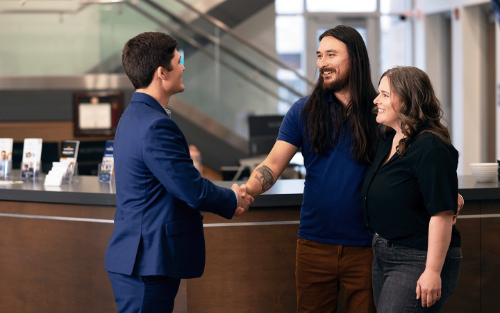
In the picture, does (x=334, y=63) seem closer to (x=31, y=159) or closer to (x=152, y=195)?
(x=152, y=195)

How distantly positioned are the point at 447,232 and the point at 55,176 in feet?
7.30

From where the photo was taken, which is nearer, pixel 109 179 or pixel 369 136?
pixel 369 136

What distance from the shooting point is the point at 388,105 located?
5.91 ft

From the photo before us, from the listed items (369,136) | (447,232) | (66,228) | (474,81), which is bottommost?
(66,228)

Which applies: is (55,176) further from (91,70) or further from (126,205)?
(91,70)

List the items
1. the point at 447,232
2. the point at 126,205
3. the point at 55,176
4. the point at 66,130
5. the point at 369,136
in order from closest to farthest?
the point at 447,232
the point at 126,205
the point at 369,136
the point at 55,176
the point at 66,130

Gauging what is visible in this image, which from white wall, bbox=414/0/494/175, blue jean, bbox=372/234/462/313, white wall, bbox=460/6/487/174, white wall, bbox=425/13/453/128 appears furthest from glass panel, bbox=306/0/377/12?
blue jean, bbox=372/234/462/313

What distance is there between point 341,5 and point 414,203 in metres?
8.78

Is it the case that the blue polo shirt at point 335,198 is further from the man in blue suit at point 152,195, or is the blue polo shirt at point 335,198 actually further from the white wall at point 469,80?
the white wall at point 469,80

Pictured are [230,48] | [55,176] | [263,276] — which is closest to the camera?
[263,276]

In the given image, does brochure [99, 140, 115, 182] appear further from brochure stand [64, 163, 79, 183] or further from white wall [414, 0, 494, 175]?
white wall [414, 0, 494, 175]

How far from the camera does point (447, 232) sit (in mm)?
1661

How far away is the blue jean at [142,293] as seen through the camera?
174 cm

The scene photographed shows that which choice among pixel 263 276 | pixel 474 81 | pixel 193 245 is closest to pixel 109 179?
pixel 263 276
